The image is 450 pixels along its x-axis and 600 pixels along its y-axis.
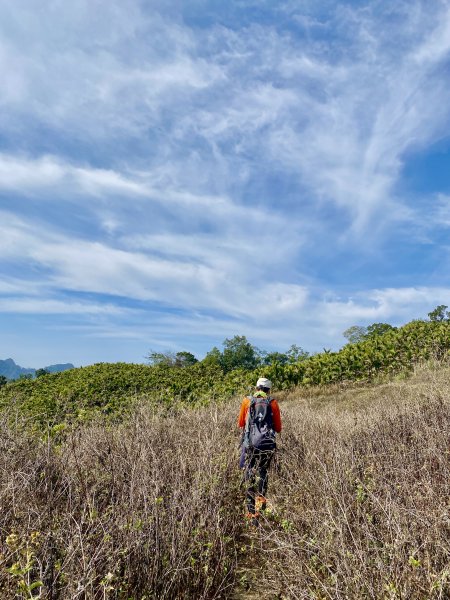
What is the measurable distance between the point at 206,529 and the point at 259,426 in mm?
2390

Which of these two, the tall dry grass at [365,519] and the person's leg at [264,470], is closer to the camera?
the tall dry grass at [365,519]

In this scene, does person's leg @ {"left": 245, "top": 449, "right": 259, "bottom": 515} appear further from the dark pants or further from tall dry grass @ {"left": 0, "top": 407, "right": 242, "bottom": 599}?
tall dry grass @ {"left": 0, "top": 407, "right": 242, "bottom": 599}

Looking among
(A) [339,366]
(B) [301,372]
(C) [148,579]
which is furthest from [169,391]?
(C) [148,579]

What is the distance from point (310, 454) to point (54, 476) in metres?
3.34

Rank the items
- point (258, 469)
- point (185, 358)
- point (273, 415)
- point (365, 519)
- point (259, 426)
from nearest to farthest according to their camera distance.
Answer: point (365, 519), point (258, 469), point (259, 426), point (273, 415), point (185, 358)

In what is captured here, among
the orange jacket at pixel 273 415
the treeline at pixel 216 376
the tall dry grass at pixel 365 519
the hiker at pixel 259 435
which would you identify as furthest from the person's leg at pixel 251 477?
the treeline at pixel 216 376

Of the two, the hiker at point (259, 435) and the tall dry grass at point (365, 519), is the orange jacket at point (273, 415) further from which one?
the tall dry grass at point (365, 519)

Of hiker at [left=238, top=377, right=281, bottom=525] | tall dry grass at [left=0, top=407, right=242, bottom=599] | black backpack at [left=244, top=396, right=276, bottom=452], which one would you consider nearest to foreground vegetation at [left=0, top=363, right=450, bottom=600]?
tall dry grass at [left=0, top=407, right=242, bottom=599]

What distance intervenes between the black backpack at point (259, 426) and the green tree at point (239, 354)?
4021cm

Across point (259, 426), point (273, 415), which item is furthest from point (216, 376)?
point (259, 426)

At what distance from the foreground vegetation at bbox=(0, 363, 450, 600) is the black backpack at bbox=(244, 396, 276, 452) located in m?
0.38

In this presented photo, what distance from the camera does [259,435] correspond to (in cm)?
599

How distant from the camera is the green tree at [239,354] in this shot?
47.6 metres

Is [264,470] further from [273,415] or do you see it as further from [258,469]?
[273,415]
